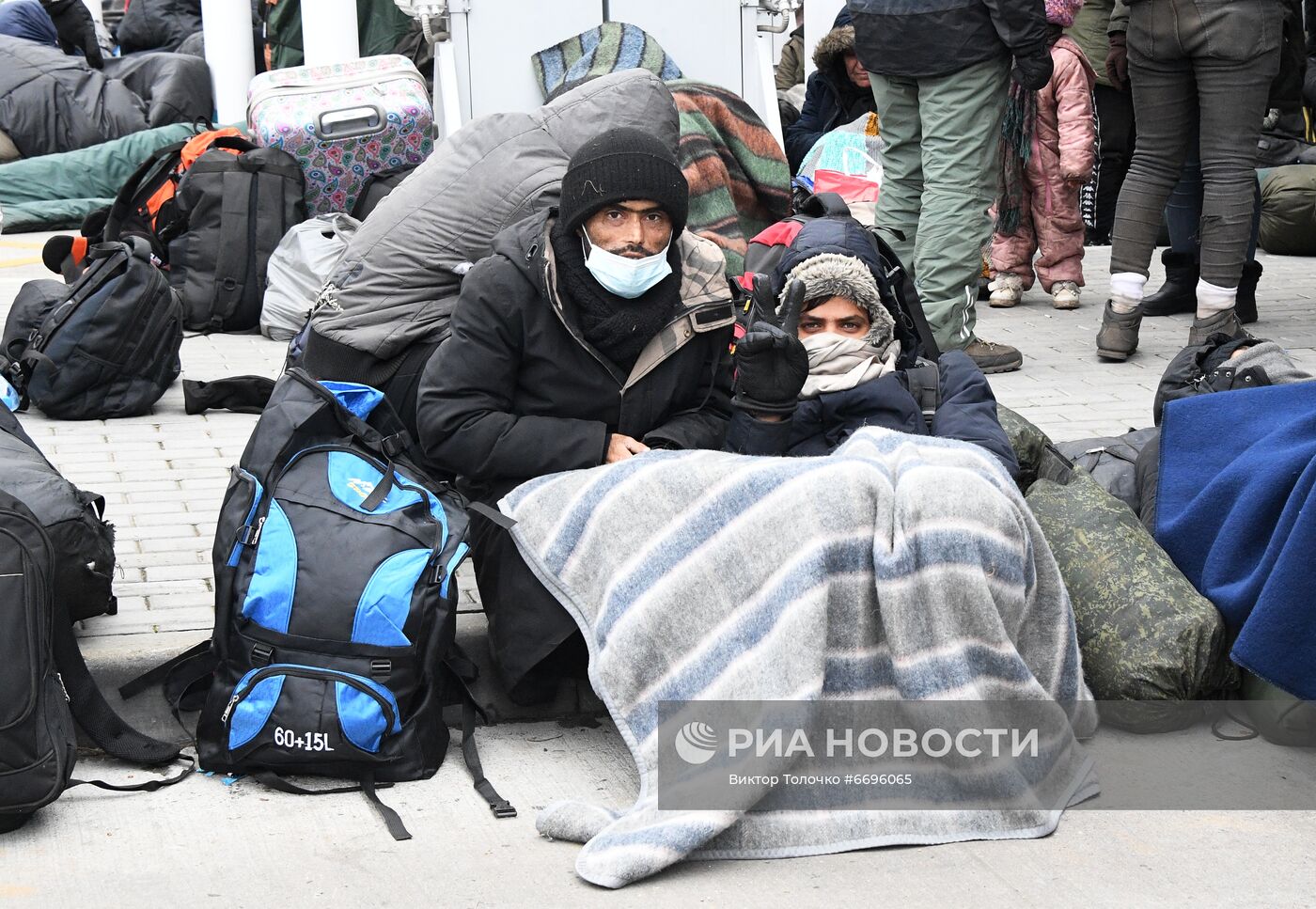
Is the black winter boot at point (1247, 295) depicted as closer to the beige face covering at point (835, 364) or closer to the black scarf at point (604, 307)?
the beige face covering at point (835, 364)

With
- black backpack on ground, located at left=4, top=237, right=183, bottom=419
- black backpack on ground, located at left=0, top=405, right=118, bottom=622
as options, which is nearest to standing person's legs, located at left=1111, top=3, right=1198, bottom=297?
black backpack on ground, located at left=4, top=237, right=183, bottom=419

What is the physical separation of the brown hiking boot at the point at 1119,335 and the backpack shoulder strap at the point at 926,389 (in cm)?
274

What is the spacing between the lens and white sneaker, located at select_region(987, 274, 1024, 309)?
7.55 meters

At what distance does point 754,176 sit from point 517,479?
240cm

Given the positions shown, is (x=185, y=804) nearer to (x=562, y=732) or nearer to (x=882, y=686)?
(x=562, y=732)

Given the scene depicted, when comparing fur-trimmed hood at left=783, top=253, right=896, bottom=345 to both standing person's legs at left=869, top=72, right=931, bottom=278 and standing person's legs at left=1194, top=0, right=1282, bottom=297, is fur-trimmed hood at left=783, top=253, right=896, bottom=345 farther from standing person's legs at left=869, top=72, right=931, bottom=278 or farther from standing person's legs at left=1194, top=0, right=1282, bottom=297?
standing person's legs at left=1194, top=0, right=1282, bottom=297

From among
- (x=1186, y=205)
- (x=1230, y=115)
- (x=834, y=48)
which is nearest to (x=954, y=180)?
(x=1230, y=115)

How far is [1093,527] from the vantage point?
359cm

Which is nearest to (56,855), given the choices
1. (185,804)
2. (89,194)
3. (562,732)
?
(185,804)

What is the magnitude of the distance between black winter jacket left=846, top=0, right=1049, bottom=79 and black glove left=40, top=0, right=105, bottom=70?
749 centimetres

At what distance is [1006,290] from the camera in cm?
756

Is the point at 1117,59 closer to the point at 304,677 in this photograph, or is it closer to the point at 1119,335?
the point at 1119,335

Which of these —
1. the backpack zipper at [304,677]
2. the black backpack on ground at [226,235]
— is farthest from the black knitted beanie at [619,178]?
the black backpack on ground at [226,235]

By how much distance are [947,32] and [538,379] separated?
2.75m
